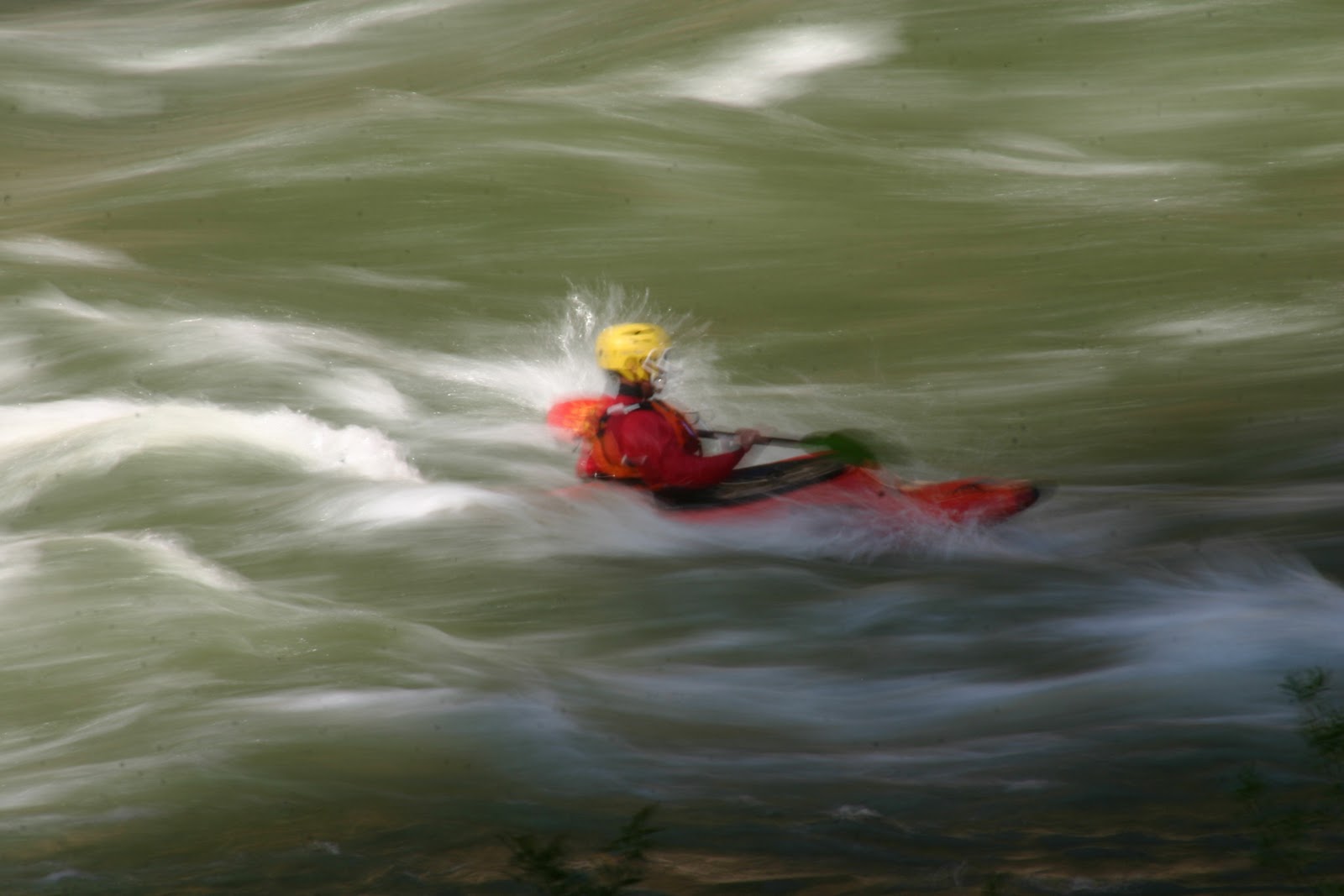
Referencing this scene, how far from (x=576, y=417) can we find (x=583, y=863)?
3.41 m

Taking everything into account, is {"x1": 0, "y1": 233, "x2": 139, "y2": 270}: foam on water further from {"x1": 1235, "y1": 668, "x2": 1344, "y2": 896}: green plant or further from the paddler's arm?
{"x1": 1235, "y1": 668, "x2": 1344, "y2": 896}: green plant

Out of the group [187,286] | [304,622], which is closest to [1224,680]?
[304,622]

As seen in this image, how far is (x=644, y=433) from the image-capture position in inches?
250

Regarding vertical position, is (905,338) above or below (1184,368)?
above

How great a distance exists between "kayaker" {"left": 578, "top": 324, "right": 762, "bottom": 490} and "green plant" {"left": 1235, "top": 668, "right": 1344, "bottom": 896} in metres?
2.43

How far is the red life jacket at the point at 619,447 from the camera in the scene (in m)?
6.40

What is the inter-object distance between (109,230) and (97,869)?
792cm

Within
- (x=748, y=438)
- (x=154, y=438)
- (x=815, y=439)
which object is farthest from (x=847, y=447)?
(x=154, y=438)

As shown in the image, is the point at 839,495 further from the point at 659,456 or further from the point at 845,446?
the point at 659,456

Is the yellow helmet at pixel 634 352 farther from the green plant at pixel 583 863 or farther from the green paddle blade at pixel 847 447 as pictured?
the green plant at pixel 583 863

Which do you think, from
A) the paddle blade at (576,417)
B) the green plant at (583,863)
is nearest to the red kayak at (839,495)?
the paddle blade at (576,417)

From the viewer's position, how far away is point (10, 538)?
6.95 m

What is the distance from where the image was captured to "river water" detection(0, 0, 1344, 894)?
4.27 metres

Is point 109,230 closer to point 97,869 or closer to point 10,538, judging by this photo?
point 10,538
